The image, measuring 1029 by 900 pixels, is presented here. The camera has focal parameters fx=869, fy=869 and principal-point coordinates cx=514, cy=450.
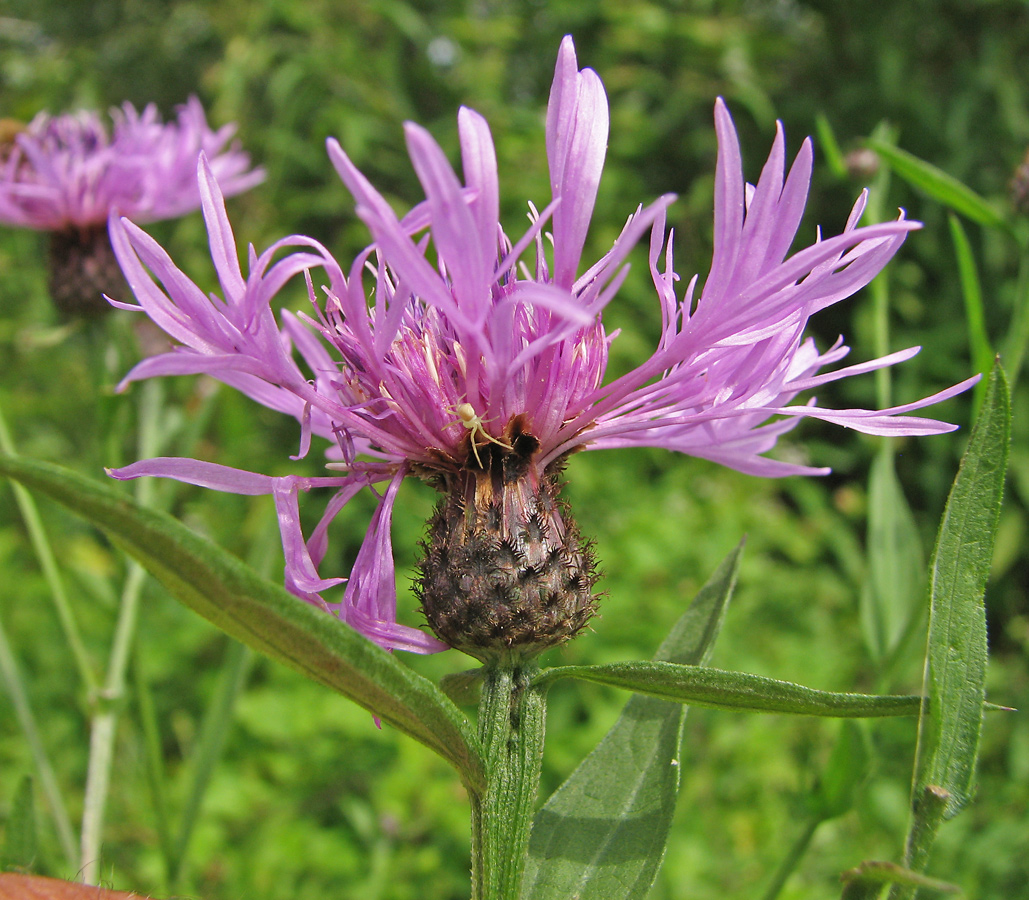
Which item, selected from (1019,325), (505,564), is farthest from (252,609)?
(1019,325)

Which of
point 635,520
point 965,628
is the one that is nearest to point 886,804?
point 635,520

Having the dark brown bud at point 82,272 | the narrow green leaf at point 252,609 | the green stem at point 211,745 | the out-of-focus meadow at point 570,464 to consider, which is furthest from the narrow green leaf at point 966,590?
the dark brown bud at point 82,272

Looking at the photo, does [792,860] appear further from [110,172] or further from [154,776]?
[110,172]

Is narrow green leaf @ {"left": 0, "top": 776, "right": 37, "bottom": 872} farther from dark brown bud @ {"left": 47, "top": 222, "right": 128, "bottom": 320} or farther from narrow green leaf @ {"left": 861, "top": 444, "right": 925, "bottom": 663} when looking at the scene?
dark brown bud @ {"left": 47, "top": 222, "right": 128, "bottom": 320}

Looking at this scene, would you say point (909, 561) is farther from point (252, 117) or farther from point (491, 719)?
point (252, 117)

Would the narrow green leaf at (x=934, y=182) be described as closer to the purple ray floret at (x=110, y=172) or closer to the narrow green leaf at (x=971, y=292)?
the narrow green leaf at (x=971, y=292)

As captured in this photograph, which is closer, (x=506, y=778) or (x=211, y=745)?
(x=506, y=778)

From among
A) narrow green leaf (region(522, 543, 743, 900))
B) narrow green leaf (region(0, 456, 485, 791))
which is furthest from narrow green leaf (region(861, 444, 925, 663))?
narrow green leaf (region(0, 456, 485, 791))
